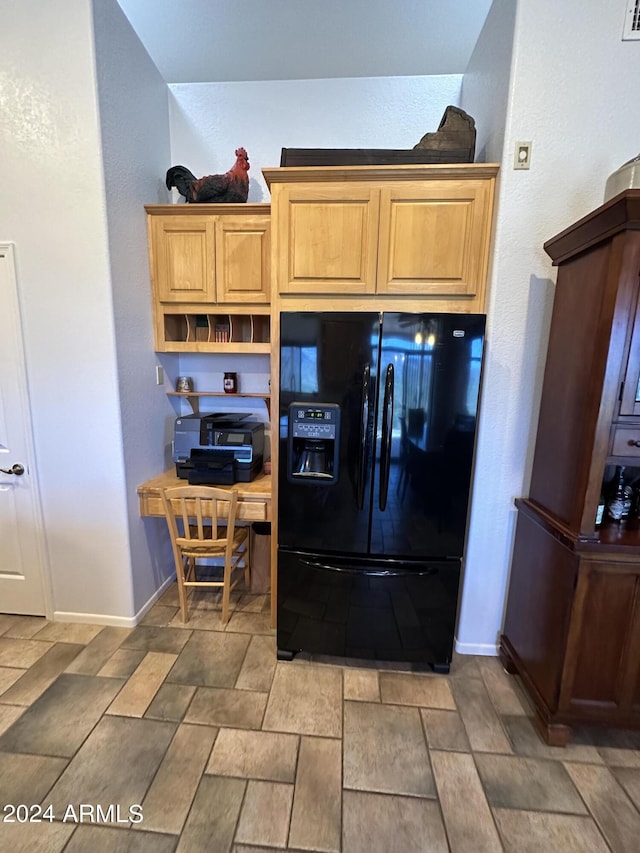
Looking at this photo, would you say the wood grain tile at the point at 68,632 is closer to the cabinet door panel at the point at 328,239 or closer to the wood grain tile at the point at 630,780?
the cabinet door panel at the point at 328,239

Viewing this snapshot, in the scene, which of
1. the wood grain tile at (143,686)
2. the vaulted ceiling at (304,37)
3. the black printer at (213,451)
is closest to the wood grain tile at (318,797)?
the wood grain tile at (143,686)

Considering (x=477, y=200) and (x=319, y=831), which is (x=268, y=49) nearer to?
(x=477, y=200)

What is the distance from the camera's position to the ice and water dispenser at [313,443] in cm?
175

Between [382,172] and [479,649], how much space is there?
2.61m

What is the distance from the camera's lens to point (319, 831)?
1.25 metres

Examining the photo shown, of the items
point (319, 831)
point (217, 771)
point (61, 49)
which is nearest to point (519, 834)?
point (319, 831)

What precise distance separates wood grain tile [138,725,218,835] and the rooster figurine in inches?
110

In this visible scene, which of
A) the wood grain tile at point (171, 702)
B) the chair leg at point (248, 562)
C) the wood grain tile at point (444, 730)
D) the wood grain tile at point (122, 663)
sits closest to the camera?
the wood grain tile at point (444, 730)

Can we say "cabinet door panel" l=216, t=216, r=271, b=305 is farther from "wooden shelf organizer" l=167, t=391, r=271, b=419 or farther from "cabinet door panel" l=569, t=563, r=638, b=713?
"cabinet door panel" l=569, t=563, r=638, b=713

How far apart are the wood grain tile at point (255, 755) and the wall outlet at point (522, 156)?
278cm

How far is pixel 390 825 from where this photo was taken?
49.9 inches

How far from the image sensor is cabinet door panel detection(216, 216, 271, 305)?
221cm

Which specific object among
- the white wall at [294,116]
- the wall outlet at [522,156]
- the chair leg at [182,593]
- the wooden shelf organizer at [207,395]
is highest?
the white wall at [294,116]

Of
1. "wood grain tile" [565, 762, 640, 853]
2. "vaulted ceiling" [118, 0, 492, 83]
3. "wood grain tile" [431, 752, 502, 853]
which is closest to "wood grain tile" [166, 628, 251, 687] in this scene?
"wood grain tile" [431, 752, 502, 853]
